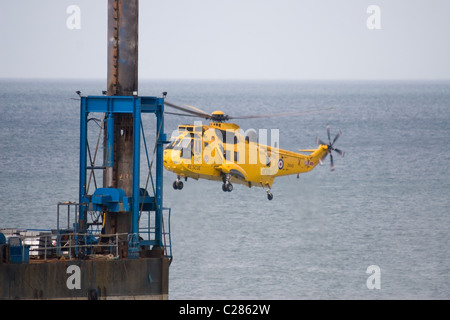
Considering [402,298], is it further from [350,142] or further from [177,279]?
[350,142]

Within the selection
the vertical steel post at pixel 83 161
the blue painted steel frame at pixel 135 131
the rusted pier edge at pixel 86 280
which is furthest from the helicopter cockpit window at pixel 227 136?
the rusted pier edge at pixel 86 280

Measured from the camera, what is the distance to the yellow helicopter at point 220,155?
56594mm

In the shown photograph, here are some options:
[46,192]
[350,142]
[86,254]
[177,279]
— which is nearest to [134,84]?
[86,254]

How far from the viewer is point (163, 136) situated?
42.8 m

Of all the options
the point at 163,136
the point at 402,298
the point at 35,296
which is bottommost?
the point at 402,298

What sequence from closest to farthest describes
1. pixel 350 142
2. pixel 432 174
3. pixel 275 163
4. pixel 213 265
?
1. pixel 275 163
2. pixel 213 265
3. pixel 432 174
4. pixel 350 142

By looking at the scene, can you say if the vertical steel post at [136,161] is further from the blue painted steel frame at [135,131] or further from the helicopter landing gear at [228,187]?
the helicopter landing gear at [228,187]

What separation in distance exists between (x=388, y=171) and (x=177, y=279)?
5305cm

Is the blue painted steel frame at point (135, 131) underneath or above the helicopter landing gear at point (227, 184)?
above

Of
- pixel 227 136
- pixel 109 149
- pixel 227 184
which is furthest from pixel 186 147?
pixel 109 149

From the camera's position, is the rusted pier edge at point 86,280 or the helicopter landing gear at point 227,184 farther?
the helicopter landing gear at point 227,184

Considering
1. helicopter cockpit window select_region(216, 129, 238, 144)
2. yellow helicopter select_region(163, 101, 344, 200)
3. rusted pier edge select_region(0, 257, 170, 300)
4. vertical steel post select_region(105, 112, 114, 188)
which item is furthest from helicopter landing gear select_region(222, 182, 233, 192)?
rusted pier edge select_region(0, 257, 170, 300)
